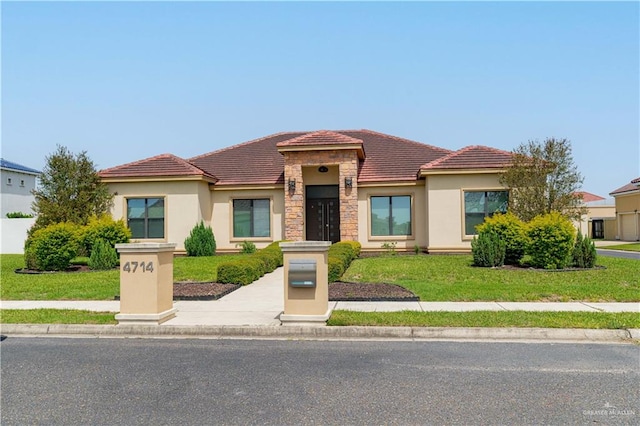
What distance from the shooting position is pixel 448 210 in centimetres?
2103

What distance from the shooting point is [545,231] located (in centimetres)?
1515

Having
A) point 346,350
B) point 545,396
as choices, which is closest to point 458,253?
point 346,350

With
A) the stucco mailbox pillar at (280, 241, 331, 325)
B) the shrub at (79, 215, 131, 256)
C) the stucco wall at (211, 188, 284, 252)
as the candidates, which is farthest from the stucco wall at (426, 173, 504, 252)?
the stucco mailbox pillar at (280, 241, 331, 325)

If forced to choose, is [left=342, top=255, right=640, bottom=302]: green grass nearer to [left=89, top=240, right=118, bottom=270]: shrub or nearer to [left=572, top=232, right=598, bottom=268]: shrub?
[left=572, top=232, right=598, bottom=268]: shrub

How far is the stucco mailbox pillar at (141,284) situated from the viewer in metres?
8.84

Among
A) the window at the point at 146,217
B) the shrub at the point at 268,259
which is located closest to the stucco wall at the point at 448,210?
the shrub at the point at 268,259

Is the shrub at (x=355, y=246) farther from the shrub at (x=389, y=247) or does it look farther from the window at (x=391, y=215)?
the window at (x=391, y=215)

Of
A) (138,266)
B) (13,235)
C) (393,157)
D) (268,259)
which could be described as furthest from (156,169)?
(138,266)

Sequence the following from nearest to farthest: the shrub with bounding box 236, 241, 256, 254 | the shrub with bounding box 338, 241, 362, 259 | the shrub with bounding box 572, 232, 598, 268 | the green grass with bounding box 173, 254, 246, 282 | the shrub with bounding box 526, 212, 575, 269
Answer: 1. the green grass with bounding box 173, 254, 246, 282
2. the shrub with bounding box 526, 212, 575, 269
3. the shrub with bounding box 572, 232, 598, 268
4. the shrub with bounding box 338, 241, 362, 259
5. the shrub with bounding box 236, 241, 256, 254

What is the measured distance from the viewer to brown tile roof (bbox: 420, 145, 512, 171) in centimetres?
2058

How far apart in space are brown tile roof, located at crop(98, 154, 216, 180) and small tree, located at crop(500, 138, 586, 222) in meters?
13.4

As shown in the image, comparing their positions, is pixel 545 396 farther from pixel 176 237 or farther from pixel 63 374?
pixel 176 237

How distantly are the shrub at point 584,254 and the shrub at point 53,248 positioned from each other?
16.7 m

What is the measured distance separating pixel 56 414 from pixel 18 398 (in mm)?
802
